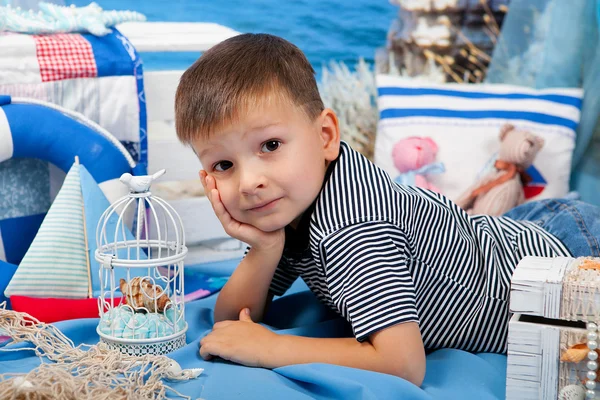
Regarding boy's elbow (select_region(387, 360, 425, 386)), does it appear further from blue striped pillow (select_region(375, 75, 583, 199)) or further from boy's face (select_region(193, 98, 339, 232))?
blue striped pillow (select_region(375, 75, 583, 199))

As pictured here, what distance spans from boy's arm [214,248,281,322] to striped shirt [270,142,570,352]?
0.05 meters

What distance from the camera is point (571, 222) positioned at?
133cm

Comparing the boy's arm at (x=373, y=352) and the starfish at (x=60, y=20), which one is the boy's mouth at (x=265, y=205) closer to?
the boy's arm at (x=373, y=352)

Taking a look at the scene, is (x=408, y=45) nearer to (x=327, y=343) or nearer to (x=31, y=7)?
(x=31, y=7)

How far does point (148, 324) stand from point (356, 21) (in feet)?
5.10

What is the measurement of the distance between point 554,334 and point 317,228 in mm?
351

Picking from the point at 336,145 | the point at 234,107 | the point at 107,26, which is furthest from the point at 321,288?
the point at 107,26

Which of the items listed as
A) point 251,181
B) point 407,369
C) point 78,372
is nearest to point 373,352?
point 407,369

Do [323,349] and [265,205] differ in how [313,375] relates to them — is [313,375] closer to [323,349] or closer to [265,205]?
[323,349]

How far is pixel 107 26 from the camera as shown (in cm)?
159

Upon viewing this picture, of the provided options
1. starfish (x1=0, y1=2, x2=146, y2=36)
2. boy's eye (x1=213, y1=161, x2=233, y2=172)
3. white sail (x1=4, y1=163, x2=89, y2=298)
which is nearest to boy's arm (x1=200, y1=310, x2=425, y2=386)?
boy's eye (x1=213, y1=161, x2=233, y2=172)

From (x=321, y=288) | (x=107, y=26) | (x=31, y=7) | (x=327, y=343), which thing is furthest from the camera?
(x=31, y=7)

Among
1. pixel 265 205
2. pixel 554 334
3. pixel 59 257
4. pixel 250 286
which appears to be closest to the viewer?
pixel 554 334

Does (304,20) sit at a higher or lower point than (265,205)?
higher
